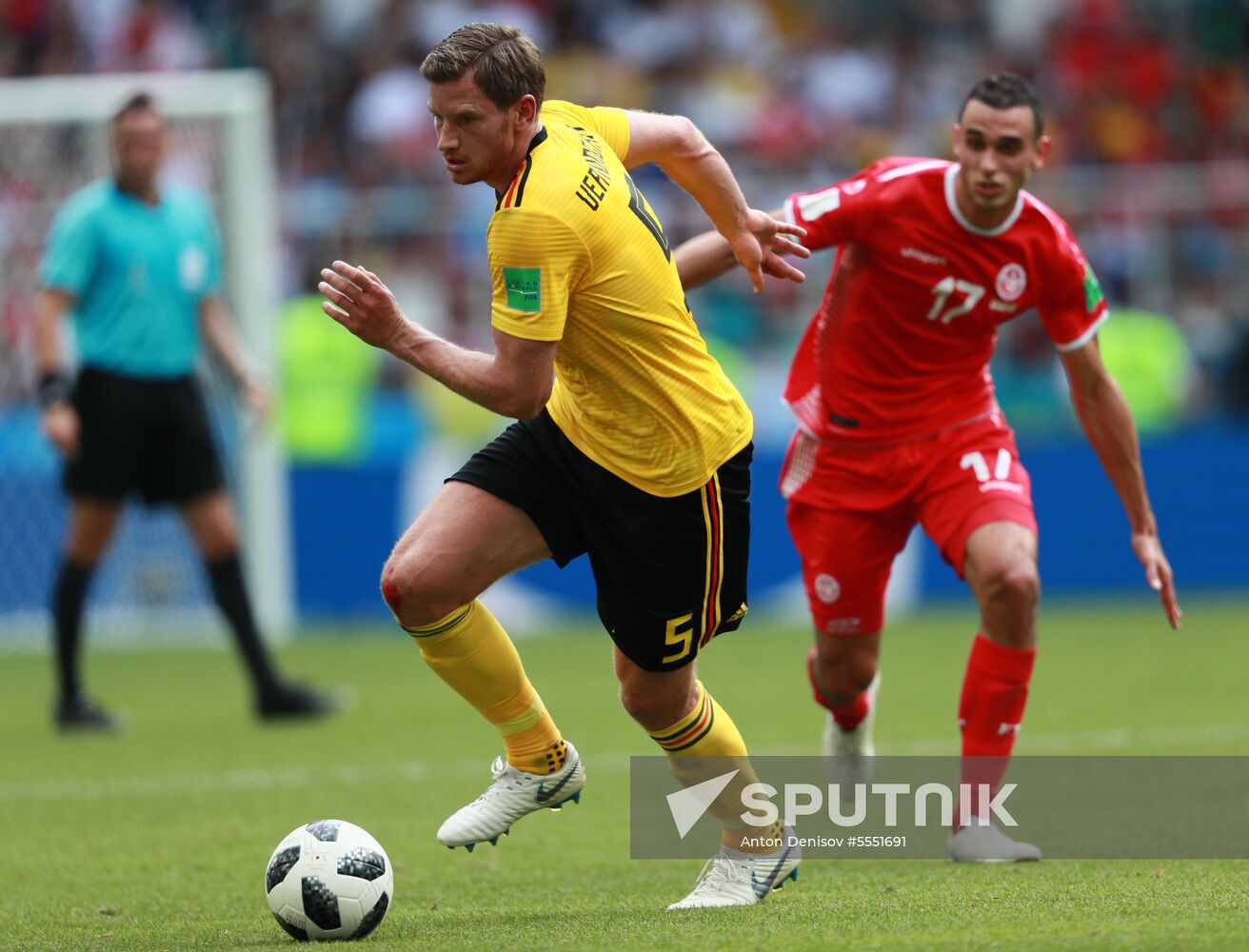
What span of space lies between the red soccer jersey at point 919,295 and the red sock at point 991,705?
846 millimetres

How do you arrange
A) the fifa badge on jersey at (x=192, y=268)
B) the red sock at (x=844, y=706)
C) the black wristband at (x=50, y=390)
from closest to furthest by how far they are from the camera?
the red sock at (x=844, y=706), the black wristband at (x=50, y=390), the fifa badge on jersey at (x=192, y=268)

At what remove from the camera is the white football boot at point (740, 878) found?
5180 mm

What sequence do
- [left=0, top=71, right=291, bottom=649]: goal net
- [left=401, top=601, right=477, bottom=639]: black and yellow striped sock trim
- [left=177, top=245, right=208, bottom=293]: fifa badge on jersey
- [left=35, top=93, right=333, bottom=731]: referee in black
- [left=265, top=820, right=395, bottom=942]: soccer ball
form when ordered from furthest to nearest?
[left=0, top=71, right=291, bottom=649]: goal net → [left=177, top=245, right=208, bottom=293]: fifa badge on jersey → [left=35, top=93, right=333, bottom=731]: referee in black → [left=401, top=601, right=477, bottom=639]: black and yellow striped sock trim → [left=265, top=820, right=395, bottom=942]: soccer ball

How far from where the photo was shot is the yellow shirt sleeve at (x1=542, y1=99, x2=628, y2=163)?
520 cm

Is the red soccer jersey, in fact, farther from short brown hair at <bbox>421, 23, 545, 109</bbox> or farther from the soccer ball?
the soccer ball

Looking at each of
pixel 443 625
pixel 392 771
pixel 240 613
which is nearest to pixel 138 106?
pixel 240 613

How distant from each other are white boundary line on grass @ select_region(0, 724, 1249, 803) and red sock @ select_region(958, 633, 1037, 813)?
72.0 inches

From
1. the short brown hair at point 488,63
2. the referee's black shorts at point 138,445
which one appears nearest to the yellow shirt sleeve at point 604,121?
the short brown hair at point 488,63

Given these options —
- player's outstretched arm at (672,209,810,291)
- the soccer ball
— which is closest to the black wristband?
player's outstretched arm at (672,209,810,291)

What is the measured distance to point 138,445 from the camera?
935 centimetres

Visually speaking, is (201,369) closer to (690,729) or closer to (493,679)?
(493,679)

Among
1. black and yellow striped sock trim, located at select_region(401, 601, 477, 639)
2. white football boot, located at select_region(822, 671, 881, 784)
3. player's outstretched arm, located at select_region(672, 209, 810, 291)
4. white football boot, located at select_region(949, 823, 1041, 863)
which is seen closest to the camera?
black and yellow striped sock trim, located at select_region(401, 601, 477, 639)

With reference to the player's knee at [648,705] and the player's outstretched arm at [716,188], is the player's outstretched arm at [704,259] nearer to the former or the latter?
the player's outstretched arm at [716,188]

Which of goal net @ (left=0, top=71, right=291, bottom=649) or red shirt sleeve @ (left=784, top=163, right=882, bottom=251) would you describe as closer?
red shirt sleeve @ (left=784, top=163, right=882, bottom=251)
